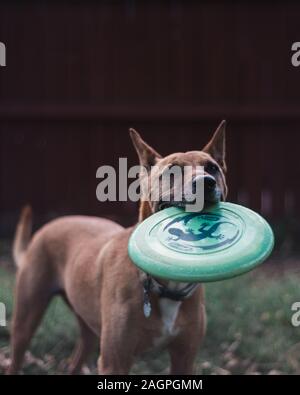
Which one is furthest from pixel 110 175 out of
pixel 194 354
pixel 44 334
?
pixel 194 354

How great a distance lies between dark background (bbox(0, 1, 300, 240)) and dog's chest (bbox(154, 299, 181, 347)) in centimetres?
451

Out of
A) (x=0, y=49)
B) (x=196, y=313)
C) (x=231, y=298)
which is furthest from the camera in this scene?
(x=0, y=49)

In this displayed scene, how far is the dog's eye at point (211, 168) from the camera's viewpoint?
3.45m

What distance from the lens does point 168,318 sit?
11.7 ft

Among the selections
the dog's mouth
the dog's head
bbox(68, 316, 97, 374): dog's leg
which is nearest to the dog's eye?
the dog's head

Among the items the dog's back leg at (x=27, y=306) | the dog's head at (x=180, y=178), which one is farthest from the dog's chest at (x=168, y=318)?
the dog's back leg at (x=27, y=306)

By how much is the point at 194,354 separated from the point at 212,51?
5088 millimetres

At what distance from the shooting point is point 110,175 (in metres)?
7.34

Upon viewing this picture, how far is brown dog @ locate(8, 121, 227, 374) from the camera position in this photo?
11.5 ft

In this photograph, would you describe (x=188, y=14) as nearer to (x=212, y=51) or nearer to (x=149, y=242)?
(x=212, y=51)

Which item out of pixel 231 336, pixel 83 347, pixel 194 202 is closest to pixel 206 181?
pixel 194 202

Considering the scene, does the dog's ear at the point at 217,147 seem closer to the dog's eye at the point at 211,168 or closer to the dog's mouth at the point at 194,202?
the dog's eye at the point at 211,168

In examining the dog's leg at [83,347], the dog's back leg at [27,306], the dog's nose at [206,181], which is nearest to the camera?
the dog's nose at [206,181]
